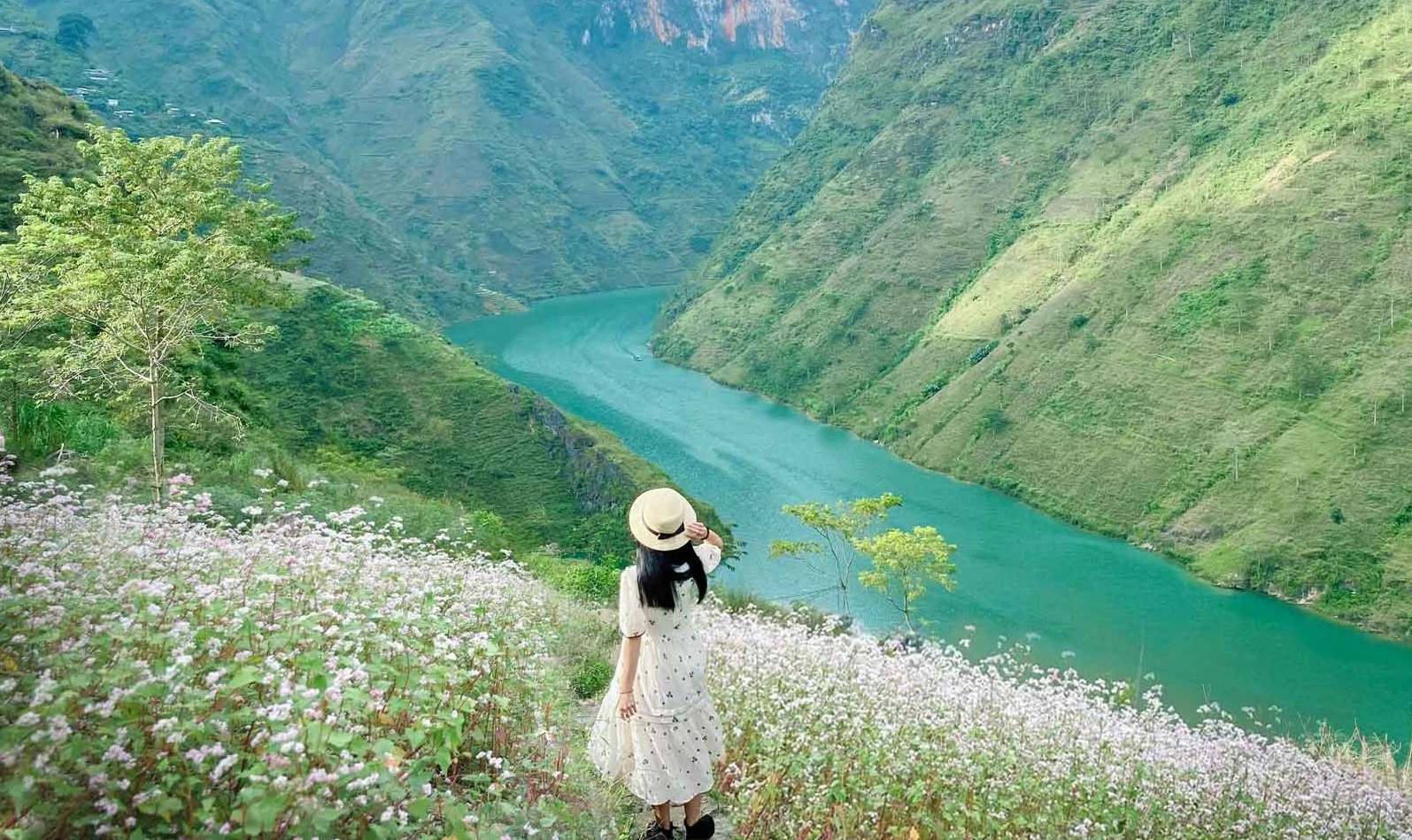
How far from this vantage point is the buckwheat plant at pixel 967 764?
644 centimetres

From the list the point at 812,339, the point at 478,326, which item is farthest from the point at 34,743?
the point at 478,326

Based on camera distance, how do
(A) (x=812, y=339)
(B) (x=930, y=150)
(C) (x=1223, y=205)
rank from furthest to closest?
(B) (x=930, y=150), (A) (x=812, y=339), (C) (x=1223, y=205)

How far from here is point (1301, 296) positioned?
184 feet

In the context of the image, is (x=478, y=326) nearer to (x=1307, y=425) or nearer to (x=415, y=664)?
(x=1307, y=425)

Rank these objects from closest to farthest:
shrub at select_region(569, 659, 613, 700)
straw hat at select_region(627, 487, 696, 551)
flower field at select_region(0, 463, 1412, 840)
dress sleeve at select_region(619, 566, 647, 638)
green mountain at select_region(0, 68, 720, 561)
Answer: flower field at select_region(0, 463, 1412, 840) → straw hat at select_region(627, 487, 696, 551) → dress sleeve at select_region(619, 566, 647, 638) → shrub at select_region(569, 659, 613, 700) → green mountain at select_region(0, 68, 720, 561)

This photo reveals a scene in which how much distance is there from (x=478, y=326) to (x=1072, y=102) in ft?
234

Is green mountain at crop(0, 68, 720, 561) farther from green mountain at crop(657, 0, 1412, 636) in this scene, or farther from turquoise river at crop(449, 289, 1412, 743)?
green mountain at crop(657, 0, 1412, 636)

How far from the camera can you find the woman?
18.8ft

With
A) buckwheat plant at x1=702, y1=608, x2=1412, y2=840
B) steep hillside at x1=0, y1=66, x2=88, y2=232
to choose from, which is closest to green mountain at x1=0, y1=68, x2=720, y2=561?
steep hillside at x1=0, y1=66, x2=88, y2=232

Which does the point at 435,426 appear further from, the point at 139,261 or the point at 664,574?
the point at 664,574

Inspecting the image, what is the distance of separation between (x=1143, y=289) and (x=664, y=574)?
220 ft

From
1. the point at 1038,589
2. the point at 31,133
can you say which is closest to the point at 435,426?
the point at 31,133

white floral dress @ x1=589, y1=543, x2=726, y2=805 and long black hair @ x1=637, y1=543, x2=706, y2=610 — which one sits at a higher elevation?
long black hair @ x1=637, y1=543, x2=706, y2=610

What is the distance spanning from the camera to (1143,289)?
64562 mm
